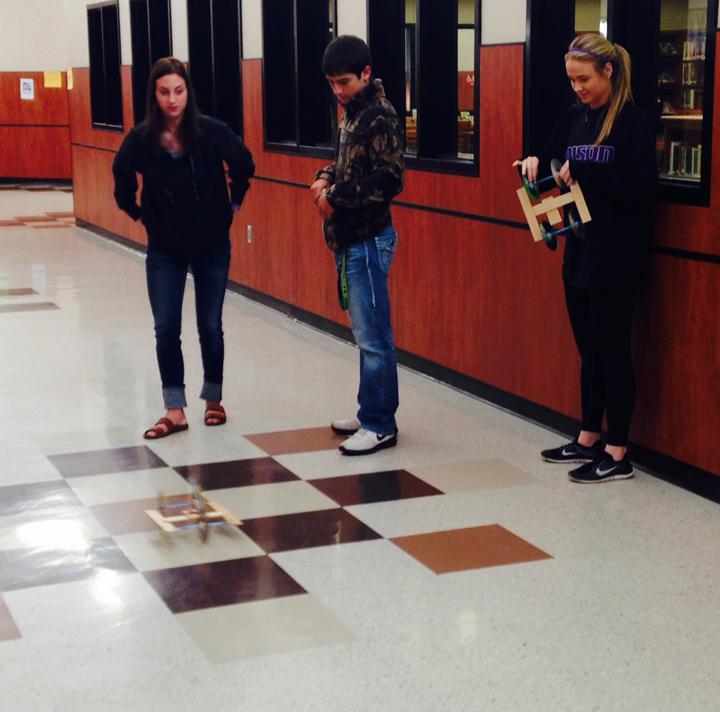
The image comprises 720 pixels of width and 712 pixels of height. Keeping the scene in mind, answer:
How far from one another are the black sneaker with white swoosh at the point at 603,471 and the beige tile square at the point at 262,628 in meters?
1.28

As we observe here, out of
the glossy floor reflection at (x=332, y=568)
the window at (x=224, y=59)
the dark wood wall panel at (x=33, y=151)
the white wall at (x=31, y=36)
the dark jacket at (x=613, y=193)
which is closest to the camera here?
the glossy floor reflection at (x=332, y=568)

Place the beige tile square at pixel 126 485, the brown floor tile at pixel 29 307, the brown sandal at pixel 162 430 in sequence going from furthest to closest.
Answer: the brown floor tile at pixel 29 307 → the brown sandal at pixel 162 430 → the beige tile square at pixel 126 485

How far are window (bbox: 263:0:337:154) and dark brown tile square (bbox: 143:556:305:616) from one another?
3755mm

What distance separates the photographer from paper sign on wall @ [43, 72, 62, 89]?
17.1m

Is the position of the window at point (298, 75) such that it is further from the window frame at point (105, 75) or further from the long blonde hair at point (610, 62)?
the window frame at point (105, 75)

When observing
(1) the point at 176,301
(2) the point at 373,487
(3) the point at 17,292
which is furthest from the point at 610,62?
(3) the point at 17,292

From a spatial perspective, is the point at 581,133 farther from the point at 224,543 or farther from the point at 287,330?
the point at 287,330

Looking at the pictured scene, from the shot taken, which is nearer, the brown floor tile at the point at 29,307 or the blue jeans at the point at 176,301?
the blue jeans at the point at 176,301

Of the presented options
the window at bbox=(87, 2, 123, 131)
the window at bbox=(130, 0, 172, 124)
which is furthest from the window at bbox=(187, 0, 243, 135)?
the window at bbox=(87, 2, 123, 131)

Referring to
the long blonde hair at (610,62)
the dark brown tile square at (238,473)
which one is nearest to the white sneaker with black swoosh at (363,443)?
the dark brown tile square at (238,473)

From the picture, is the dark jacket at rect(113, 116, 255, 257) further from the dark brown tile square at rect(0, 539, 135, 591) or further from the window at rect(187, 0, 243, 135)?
the window at rect(187, 0, 243, 135)

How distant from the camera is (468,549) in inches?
136

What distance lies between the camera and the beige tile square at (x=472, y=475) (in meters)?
4.03

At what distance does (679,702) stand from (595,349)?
1706 mm
